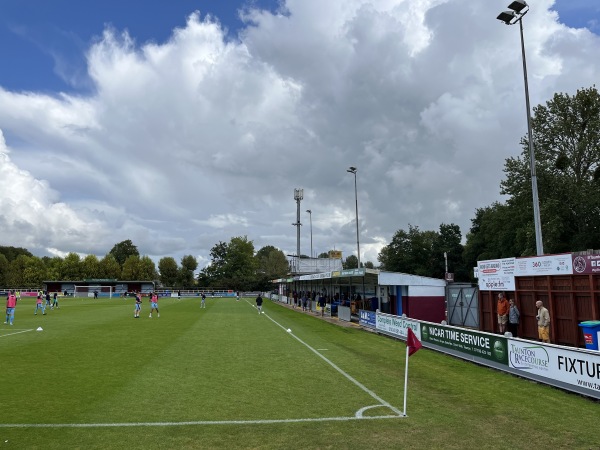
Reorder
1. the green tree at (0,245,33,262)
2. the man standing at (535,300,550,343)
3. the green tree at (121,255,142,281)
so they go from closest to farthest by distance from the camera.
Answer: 1. the man standing at (535,300,550,343)
2. the green tree at (121,255,142,281)
3. the green tree at (0,245,33,262)

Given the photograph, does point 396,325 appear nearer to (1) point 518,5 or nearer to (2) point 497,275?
(2) point 497,275

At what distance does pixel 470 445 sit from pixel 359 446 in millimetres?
1828

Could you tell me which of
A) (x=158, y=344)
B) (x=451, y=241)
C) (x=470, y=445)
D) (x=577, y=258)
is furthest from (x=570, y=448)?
(x=451, y=241)

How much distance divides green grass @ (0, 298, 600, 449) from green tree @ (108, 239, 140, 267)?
14564 cm

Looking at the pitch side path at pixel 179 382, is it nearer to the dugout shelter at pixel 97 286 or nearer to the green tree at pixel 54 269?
the dugout shelter at pixel 97 286

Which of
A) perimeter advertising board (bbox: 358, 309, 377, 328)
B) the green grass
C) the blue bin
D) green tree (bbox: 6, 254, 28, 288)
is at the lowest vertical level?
the green grass

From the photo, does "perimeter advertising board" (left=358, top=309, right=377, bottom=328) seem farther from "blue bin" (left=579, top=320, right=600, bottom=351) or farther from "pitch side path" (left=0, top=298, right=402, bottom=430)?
"blue bin" (left=579, top=320, right=600, bottom=351)

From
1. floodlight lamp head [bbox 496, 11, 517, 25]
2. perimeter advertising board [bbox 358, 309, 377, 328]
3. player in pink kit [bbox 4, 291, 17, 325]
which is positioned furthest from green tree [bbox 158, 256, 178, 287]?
floodlight lamp head [bbox 496, 11, 517, 25]

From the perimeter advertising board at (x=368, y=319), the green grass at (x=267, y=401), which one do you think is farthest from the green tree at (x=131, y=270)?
the green grass at (x=267, y=401)

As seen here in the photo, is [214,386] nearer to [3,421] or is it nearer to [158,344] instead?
[3,421]

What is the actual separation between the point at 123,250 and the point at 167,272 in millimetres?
35463

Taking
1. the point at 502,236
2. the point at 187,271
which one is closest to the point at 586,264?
the point at 502,236

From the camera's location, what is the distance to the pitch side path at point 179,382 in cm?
895

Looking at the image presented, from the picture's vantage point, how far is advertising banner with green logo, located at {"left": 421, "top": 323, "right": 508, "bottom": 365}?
45.5 feet
